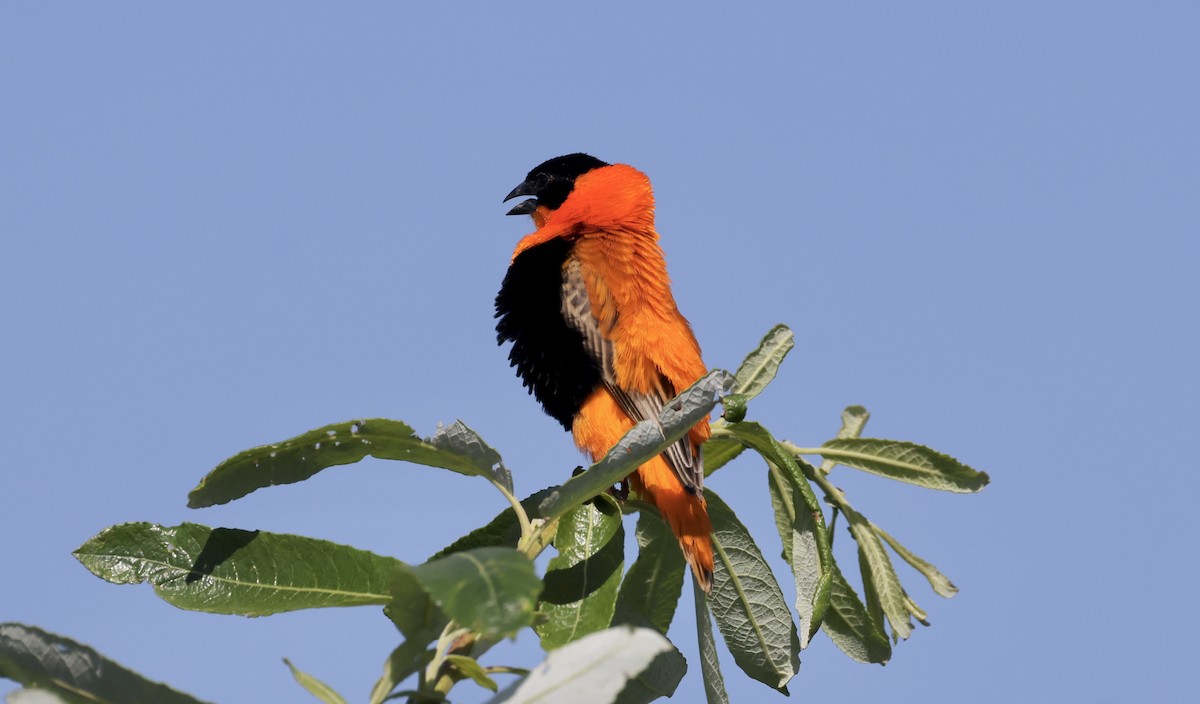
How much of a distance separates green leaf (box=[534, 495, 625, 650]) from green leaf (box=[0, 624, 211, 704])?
2.25 ft

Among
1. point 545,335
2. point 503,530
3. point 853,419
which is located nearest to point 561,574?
point 503,530

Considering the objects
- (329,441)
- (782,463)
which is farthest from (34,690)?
(782,463)

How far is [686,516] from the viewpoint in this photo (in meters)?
2.97

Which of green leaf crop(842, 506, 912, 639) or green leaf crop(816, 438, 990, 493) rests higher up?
green leaf crop(816, 438, 990, 493)

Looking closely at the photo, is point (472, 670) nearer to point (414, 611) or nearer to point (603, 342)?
point (414, 611)

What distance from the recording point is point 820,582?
7.94ft

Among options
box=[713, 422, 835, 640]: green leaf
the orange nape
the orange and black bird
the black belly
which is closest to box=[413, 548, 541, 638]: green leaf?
box=[713, 422, 835, 640]: green leaf

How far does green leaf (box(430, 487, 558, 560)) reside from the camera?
7.48ft

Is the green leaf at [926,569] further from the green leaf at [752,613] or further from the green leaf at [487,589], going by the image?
the green leaf at [487,589]

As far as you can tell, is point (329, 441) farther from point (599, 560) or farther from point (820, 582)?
point (820, 582)

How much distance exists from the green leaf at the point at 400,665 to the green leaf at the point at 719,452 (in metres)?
1.22

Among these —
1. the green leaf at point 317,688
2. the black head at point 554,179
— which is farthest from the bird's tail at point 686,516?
the black head at point 554,179

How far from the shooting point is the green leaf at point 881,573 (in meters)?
2.86

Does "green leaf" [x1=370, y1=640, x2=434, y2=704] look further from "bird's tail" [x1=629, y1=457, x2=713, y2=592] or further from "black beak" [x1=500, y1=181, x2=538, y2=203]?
"black beak" [x1=500, y1=181, x2=538, y2=203]
